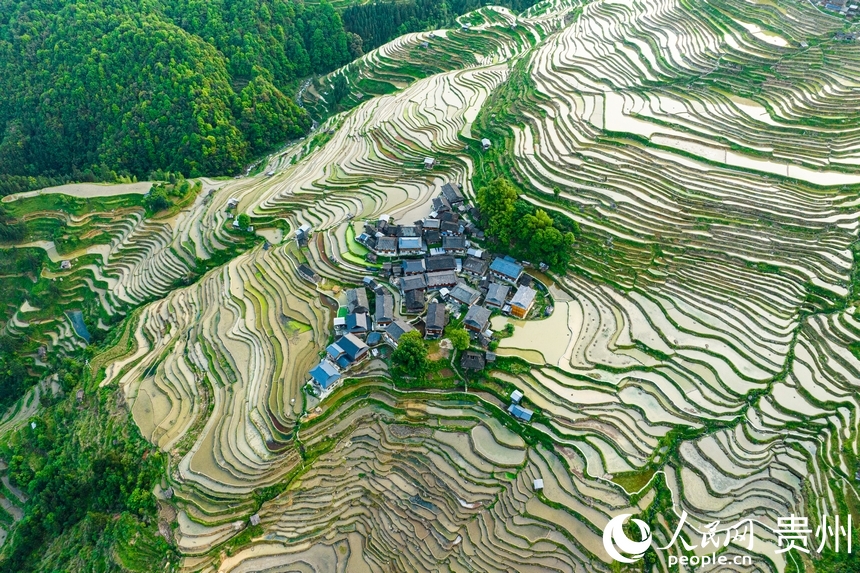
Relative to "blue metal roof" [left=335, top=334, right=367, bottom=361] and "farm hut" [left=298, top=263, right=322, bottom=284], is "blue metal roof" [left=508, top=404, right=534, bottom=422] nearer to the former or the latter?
"blue metal roof" [left=335, top=334, right=367, bottom=361]

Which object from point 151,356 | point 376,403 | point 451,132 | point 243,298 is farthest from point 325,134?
point 376,403

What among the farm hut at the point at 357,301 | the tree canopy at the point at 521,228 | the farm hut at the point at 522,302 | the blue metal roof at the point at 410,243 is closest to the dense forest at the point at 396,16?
the tree canopy at the point at 521,228

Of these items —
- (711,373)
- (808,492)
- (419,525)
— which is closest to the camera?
(808,492)

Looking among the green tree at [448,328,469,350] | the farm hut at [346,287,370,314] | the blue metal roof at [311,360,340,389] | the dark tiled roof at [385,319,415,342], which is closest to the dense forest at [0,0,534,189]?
the farm hut at [346,287,370,314]

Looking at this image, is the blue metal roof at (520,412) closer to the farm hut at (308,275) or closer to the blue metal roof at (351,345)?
the blue metal roof at (351,345)

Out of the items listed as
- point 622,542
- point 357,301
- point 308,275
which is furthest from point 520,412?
point 308,275

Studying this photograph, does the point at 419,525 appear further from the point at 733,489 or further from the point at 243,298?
the point at 243,298
